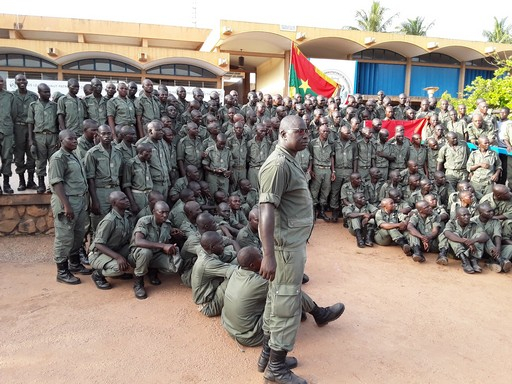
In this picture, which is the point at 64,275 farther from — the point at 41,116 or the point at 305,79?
the point at 305,79

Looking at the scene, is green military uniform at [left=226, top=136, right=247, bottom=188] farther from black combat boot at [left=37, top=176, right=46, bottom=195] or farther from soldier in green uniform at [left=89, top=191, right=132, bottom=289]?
black combat boot at [left=37, top=176, right=46, bottom=195]

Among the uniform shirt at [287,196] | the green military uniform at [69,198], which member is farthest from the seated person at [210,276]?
the green military uniform at [69,198]

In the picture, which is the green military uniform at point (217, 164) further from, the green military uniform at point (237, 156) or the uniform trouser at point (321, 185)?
the uniform trouser at point (321, 185)

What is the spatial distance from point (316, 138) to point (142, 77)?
28.6ft

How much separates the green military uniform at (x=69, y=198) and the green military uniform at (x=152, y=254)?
73 cm

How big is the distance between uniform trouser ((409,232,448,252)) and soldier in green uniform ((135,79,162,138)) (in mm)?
4397

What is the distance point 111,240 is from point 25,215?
8.16 feet

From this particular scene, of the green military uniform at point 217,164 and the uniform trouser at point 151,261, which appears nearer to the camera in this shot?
the uniform trouser at point 151,261

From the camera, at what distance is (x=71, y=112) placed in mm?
6180

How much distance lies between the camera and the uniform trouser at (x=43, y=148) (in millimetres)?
6113

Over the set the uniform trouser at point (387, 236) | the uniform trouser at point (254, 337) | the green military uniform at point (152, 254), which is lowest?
the uniform trouser at point (254, 337)

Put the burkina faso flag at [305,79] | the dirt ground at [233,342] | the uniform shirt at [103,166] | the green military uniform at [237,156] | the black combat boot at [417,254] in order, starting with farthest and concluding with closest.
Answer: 1. the burkina faso flag at [305,79]
2. the green military uniform at [237,156]
3. the black combat boot at [417,254]
4. the uniform shirt at [103,166]
5. the dirt ground at [233,342]

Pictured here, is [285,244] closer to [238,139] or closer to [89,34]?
[238,139]

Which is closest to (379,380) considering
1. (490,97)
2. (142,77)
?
(490,97)
